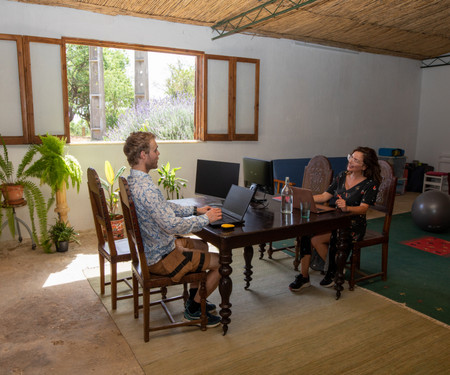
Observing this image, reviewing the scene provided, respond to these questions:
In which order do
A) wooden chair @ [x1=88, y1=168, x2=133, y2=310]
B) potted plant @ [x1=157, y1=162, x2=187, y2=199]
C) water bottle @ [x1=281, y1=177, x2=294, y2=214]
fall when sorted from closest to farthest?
wooden chair @ [x1=88, y1=168, x2=133, y2=310] < water bottle @ [x1=281, y1=177, x2=294, y2=214] < potted plant @ [x1=157, y1=162, x2=187, y2=199]

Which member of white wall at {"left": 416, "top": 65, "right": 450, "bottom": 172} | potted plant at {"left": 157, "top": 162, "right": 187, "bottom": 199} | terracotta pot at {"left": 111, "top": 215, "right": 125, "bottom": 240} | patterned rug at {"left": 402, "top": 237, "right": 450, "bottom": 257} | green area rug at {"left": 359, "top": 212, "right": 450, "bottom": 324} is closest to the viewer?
green area rug at {"left": 359, "top": 212, "right": 450, "bottom": 324}

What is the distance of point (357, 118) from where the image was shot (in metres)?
7.85

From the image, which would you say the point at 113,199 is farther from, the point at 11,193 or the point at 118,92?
the point at 118,92

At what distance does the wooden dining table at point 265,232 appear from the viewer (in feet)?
8.47

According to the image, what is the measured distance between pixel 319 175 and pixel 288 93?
299cm

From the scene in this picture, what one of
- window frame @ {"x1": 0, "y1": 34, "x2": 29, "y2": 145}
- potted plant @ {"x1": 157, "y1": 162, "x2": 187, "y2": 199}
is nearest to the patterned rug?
potted plant @ {"x1": 157, "y1": 162, "x2": 187, "y2": 199}

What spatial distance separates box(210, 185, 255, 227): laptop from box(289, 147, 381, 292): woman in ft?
2.82

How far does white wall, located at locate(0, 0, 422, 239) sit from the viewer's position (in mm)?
4891

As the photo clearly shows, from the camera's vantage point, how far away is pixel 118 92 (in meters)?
6.56

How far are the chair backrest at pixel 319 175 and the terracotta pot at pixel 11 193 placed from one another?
313 cm

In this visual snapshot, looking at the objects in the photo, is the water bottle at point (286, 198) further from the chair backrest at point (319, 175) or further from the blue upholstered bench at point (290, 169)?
the blue upholstered bench at point (290, 169)

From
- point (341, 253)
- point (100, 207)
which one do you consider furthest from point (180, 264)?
point (341, 253)

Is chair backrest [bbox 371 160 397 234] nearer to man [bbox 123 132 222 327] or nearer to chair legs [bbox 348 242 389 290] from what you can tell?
chair legs [bbox 348 242 389 290]

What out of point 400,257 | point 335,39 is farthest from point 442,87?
point 400,257
